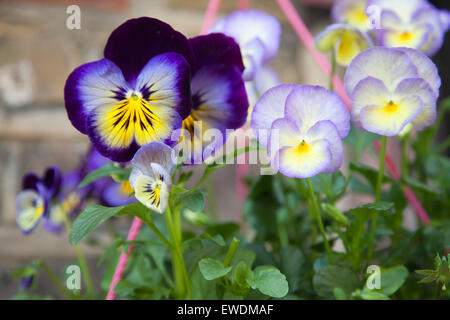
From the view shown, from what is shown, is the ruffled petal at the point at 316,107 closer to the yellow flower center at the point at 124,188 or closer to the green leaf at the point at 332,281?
the green leaf at the point at 332,281

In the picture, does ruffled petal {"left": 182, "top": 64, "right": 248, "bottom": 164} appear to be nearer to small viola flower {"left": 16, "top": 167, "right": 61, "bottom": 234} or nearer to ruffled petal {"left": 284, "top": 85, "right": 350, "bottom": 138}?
ruffled petal {"left": 284, "top": 85, "right": 350, "bottom": 138}

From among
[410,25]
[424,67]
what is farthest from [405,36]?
[424,67]

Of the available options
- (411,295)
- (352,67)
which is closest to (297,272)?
(411,295)

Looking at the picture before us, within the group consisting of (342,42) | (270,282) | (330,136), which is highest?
Result: (342,42)

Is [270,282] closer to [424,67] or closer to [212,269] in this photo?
[212,269]

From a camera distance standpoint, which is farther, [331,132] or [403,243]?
[403,243]

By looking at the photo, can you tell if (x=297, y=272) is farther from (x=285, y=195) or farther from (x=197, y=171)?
(x=197, y=171)
